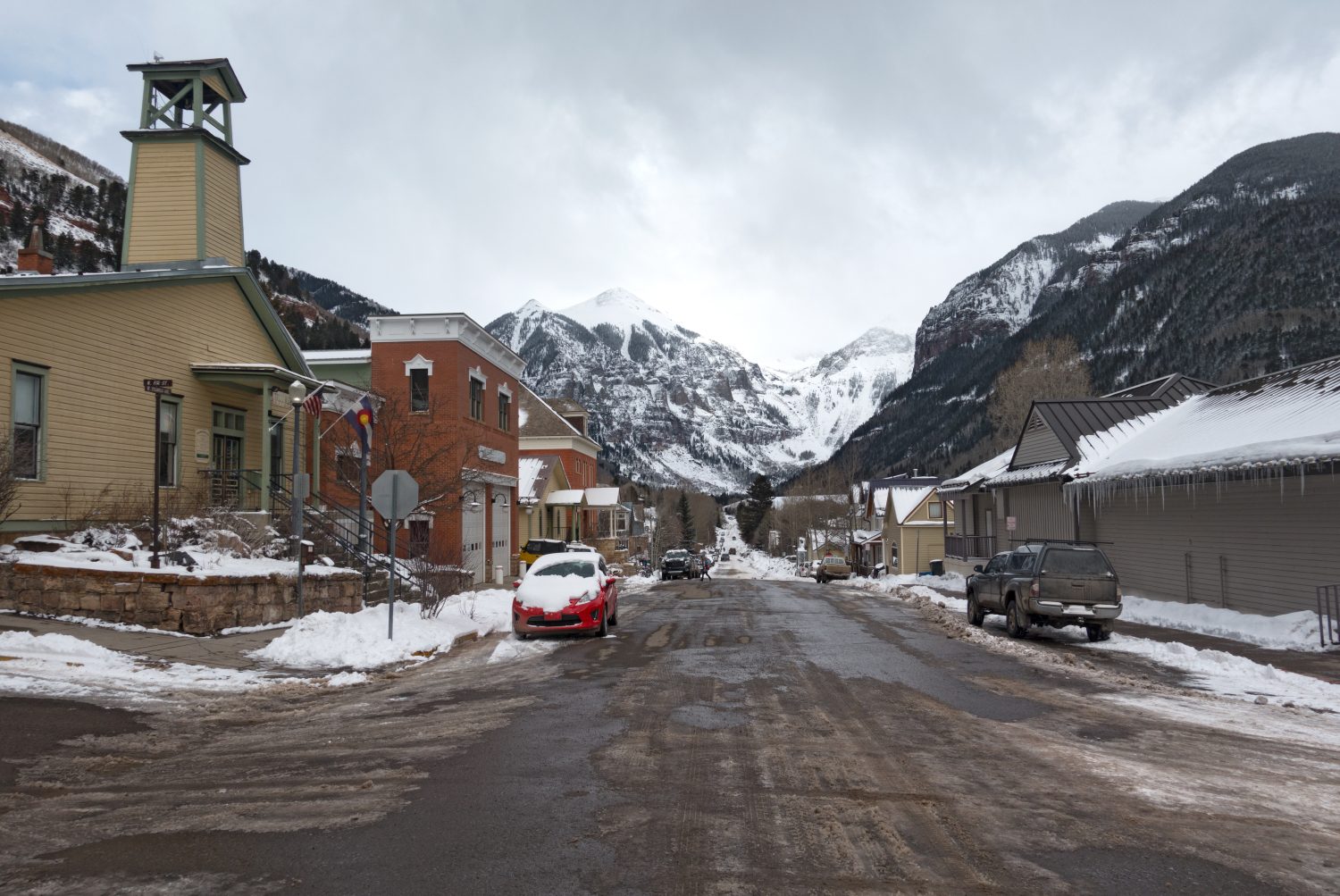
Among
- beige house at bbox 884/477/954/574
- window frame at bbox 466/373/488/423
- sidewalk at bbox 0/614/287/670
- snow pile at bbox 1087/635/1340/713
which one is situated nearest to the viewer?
snow pile at bbox 1087/635/1340/713

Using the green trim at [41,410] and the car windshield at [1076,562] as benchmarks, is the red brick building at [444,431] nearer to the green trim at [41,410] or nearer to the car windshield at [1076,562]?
the green trim at [41,410]

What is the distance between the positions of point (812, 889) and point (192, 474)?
19638mm

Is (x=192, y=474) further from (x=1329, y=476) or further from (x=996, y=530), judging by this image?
(x=996, y=530)

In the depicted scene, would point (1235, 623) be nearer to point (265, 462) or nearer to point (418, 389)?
point (265, 462)

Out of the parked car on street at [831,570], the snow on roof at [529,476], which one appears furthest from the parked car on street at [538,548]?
the parked car on street at [831,570]

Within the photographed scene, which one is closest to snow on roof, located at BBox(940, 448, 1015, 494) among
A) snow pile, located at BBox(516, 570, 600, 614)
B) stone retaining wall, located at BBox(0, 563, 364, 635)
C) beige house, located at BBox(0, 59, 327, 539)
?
snow pile, located at BBox(516, 570, 600, 614)

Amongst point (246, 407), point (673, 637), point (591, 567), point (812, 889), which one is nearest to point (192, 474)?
point (246, 407)

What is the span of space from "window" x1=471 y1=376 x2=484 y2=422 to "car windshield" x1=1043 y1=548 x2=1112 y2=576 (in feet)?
76.2

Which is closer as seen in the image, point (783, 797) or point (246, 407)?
point (783, 797)

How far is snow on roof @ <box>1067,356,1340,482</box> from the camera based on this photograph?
16094mm

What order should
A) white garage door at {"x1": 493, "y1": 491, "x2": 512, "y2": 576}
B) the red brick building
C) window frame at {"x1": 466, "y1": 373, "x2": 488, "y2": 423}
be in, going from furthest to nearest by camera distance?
white garage door at {"x1": 493, "y1": 491, "x2": 512, "y2": 576} → window frame at {"x1": 466, "y1": 373, "x2": 488, "y2": 423} → the red brick building

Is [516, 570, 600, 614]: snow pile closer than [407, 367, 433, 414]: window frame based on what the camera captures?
Yes

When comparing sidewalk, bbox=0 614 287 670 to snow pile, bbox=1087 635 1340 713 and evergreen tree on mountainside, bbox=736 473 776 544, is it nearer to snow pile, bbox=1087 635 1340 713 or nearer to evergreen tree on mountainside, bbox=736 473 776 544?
snow pile, bbox=1087 635 1340 713

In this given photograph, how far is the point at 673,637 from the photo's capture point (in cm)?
1730
